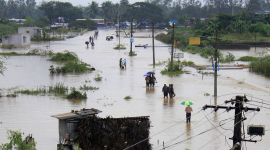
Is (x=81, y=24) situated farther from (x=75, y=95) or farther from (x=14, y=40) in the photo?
(x=75, y=95)

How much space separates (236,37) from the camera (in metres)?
70.4

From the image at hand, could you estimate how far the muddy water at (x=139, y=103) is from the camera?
18406 mm

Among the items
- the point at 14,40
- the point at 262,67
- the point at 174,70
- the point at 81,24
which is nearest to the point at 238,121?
the point at 174,70

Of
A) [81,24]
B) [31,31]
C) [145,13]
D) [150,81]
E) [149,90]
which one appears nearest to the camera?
[149,90]

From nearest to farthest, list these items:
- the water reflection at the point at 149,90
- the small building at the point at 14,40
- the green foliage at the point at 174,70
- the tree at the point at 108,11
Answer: the water reflection at the point at 149,90 → the green foliage at the point at 174,70 → the small building at the point at 14,40 → the tree at the point at 108,11

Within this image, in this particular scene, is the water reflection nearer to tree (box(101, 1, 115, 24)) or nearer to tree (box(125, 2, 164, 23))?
tree (box(125, 2, 164, 23))

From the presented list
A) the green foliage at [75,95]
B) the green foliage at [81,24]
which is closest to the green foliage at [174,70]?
the green foliage at [75,95]

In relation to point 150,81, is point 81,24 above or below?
above

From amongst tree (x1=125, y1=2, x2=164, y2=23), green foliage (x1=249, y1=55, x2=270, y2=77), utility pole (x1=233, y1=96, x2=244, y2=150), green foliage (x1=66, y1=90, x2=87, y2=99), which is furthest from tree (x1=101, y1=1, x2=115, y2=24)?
utility pole (x1=233, y1=96, x2=244, y2=150)

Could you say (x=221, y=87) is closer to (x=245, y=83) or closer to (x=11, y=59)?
(x=245, y=83)

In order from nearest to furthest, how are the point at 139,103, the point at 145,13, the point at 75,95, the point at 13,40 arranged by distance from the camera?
1. the point at 139,103
2. the point at 75,95
3. the point at 13,40
4. the point at 145,13

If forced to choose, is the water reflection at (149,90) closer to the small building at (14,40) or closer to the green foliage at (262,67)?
the green foliage at (262,67)

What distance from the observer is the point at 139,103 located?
25.2m

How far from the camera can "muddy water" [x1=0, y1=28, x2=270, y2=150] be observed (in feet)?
60.4
